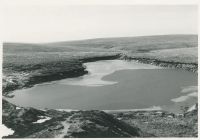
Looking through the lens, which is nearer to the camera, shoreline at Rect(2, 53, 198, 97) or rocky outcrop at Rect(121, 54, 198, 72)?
shoreline at Rect(2, 53, 198, 97)

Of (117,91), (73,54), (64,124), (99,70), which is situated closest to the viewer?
(64,124)

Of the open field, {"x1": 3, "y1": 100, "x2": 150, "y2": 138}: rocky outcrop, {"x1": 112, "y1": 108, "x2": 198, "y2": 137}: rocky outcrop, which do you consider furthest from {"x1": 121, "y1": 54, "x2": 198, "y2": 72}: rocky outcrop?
{"x1": 3, "y1": 100, "x2": 150, "y2": 138}: rocky outcrop

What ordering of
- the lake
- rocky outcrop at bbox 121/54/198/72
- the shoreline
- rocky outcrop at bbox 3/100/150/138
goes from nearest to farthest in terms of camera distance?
rocky outcrop at bbox 3/100/150/138, the lake, the shoreline, rocky outcrop at bbox 121/54/198/72

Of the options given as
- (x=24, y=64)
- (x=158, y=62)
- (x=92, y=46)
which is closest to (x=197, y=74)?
(x=158, y=62)

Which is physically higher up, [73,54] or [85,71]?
[73,54]

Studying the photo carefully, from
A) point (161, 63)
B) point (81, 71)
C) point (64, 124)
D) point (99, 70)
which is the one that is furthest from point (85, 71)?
point (161, 63)

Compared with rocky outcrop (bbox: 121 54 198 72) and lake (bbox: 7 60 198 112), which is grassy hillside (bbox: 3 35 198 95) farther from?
lake (bbox: 7 60 198 112)

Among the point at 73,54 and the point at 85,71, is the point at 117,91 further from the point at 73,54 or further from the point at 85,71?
the point at 73,54

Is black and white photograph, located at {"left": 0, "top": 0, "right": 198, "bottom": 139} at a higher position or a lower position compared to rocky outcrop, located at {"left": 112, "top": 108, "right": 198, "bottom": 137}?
higher
